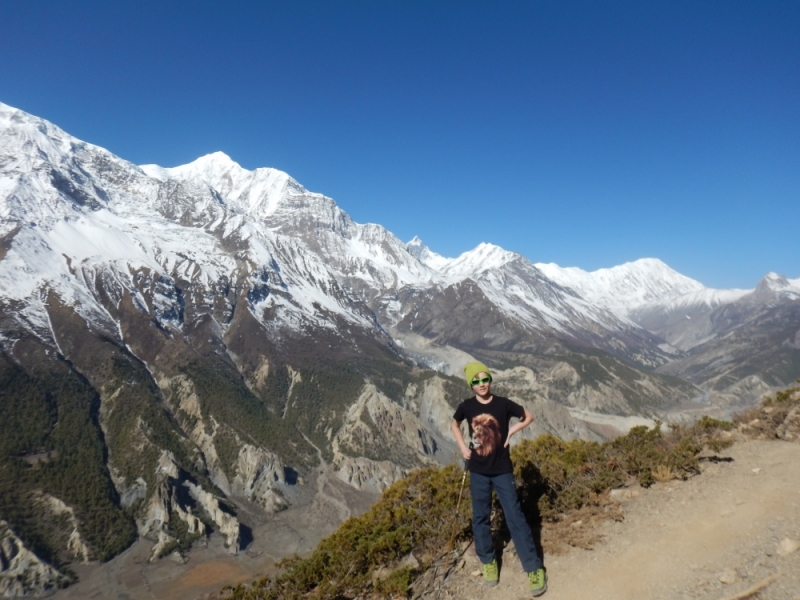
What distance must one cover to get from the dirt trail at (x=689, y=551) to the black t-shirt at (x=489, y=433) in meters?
3.07

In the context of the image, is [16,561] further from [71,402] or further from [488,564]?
[488,564]

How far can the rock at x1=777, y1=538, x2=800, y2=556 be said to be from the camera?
1061 centimetres

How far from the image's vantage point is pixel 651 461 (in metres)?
15.8

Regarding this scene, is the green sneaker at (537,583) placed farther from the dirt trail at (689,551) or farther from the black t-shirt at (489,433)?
→ the black t-shirt at (489,433)

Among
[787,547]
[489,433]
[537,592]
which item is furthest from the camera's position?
[489,433]

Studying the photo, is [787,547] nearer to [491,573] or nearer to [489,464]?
[491,573]

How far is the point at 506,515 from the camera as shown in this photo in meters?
10.9

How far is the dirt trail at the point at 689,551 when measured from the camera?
10070 mm

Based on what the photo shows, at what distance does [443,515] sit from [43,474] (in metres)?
181

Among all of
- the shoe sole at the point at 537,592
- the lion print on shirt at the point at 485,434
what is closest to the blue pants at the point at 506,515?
the shoe sole at the point at 537,592

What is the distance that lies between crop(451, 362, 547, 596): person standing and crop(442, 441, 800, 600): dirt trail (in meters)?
0.95

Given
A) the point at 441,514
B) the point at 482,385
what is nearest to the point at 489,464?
the point at 482,385

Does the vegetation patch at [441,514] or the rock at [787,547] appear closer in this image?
the rock at [787,547]

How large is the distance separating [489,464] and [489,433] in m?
0.73
